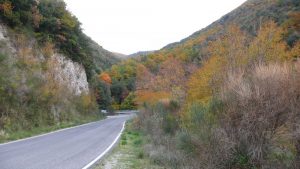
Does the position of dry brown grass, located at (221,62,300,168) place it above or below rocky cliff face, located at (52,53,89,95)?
below

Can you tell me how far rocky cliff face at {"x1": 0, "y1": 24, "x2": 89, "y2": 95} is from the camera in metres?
31.5

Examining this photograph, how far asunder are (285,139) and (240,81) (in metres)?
1.73

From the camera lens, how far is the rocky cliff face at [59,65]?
31516mm

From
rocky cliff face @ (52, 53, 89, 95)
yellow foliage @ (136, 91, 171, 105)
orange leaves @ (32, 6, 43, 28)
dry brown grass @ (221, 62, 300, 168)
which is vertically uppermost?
orange leaves @ (32, 6, 43, 28)

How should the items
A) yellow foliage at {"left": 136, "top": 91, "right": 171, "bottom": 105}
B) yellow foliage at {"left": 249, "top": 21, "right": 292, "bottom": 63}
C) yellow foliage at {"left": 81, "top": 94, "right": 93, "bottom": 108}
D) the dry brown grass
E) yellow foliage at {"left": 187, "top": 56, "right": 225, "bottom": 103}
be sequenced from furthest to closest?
yellow foliage at {"left": 81, "top": 94, "right": 93, "bottom": 108} → yellow foliage at {"left": 136, "top": 91, "right": 171, "bottom": 105} → yellow foliage at {"left": 187, "top": 56, "right": 225, "bottom": 103} → yellow foliage at {"left": 249, "top": 21, "right": 292, "bottom": 63} → the dry brown grass

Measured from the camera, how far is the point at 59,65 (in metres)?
42.5

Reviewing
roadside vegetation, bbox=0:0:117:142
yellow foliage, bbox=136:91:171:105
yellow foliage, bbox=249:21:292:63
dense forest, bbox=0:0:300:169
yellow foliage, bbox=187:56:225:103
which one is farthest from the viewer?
yellow foliage, bbox=136:91:171:105

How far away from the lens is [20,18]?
36.2m

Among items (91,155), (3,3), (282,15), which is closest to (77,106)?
(3,3)

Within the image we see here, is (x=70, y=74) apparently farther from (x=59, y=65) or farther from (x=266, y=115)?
(x=266, y=115)

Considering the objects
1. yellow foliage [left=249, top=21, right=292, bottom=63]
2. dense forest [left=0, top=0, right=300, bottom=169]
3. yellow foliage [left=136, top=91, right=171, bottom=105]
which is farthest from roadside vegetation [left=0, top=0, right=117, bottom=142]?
yellow foliage [left=249, top=21, right=292, bottom=63]

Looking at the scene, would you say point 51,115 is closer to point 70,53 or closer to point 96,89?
point 70,53

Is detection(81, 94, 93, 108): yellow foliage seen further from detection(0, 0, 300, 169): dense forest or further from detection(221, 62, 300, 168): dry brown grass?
detection(221, 62, 300, 168): dry brown grass

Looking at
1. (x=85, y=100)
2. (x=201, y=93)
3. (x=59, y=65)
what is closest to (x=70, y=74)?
(x=85, y=100)
